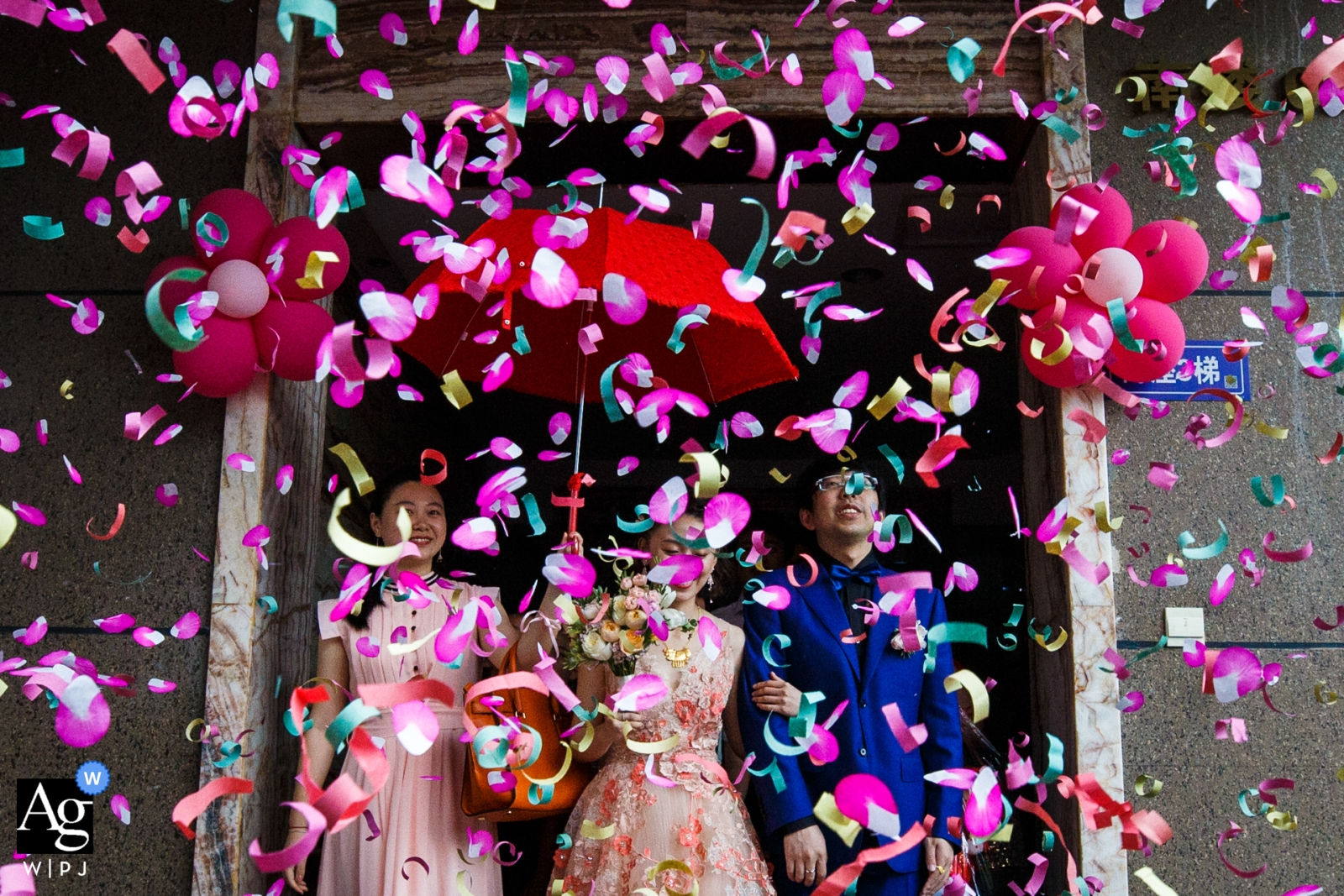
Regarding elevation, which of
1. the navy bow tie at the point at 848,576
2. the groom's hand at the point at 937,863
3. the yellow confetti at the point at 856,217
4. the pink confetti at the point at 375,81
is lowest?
the groom's hand at the point at 937,863

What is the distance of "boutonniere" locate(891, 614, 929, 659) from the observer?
8.13ft

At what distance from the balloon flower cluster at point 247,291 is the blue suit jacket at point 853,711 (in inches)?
47.7

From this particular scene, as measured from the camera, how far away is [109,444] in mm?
2734

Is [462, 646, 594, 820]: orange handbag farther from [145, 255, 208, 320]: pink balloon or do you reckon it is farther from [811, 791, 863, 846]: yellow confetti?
[145, 255, 208, 320]: pink balloon

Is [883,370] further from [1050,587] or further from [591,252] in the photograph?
[591,252]

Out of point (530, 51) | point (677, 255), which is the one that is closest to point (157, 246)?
point (530, 51)

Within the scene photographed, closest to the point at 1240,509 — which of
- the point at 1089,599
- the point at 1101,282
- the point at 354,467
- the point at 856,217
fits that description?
the point at 1089,599

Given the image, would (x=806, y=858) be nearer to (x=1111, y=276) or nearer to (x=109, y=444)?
(x=1111, y=276)

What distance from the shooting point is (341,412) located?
3881 millimetres

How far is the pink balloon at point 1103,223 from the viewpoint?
250cm

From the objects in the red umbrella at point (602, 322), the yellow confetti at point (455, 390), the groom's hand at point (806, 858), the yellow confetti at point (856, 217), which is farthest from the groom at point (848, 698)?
the yellow confetti at point (455, 390)

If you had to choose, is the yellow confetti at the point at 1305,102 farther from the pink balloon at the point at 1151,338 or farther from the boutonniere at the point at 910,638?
the boutonniere at the point at 910,638

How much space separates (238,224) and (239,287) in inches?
6.6

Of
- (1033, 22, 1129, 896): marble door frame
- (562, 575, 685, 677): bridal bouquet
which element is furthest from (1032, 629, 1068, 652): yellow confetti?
(562, 575, 685, 677): bridal bouquet
